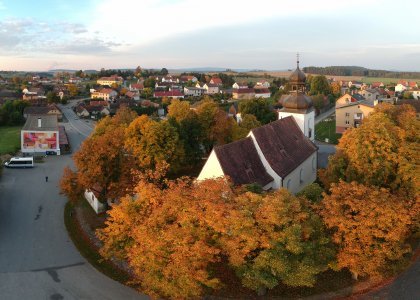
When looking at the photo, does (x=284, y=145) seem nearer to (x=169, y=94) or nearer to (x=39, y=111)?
(x=39, y=111)

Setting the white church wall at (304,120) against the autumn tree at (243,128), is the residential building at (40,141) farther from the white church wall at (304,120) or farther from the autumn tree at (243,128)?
the white church wall at (304,120)

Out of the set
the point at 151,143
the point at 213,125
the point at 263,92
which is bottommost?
the point at 151,143

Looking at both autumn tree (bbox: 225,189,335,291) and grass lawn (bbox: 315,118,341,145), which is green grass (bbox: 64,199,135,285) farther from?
grass lawn (bbox: 315,118,341,145)

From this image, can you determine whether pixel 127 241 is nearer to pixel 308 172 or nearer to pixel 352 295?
pixel 352 295

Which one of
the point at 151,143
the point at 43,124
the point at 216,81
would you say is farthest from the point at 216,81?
the point at 151,143

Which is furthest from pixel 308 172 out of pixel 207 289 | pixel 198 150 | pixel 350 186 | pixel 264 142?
pixel 207 289

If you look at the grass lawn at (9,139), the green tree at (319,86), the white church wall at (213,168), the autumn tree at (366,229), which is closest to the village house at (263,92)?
the green tree at (319,86)
